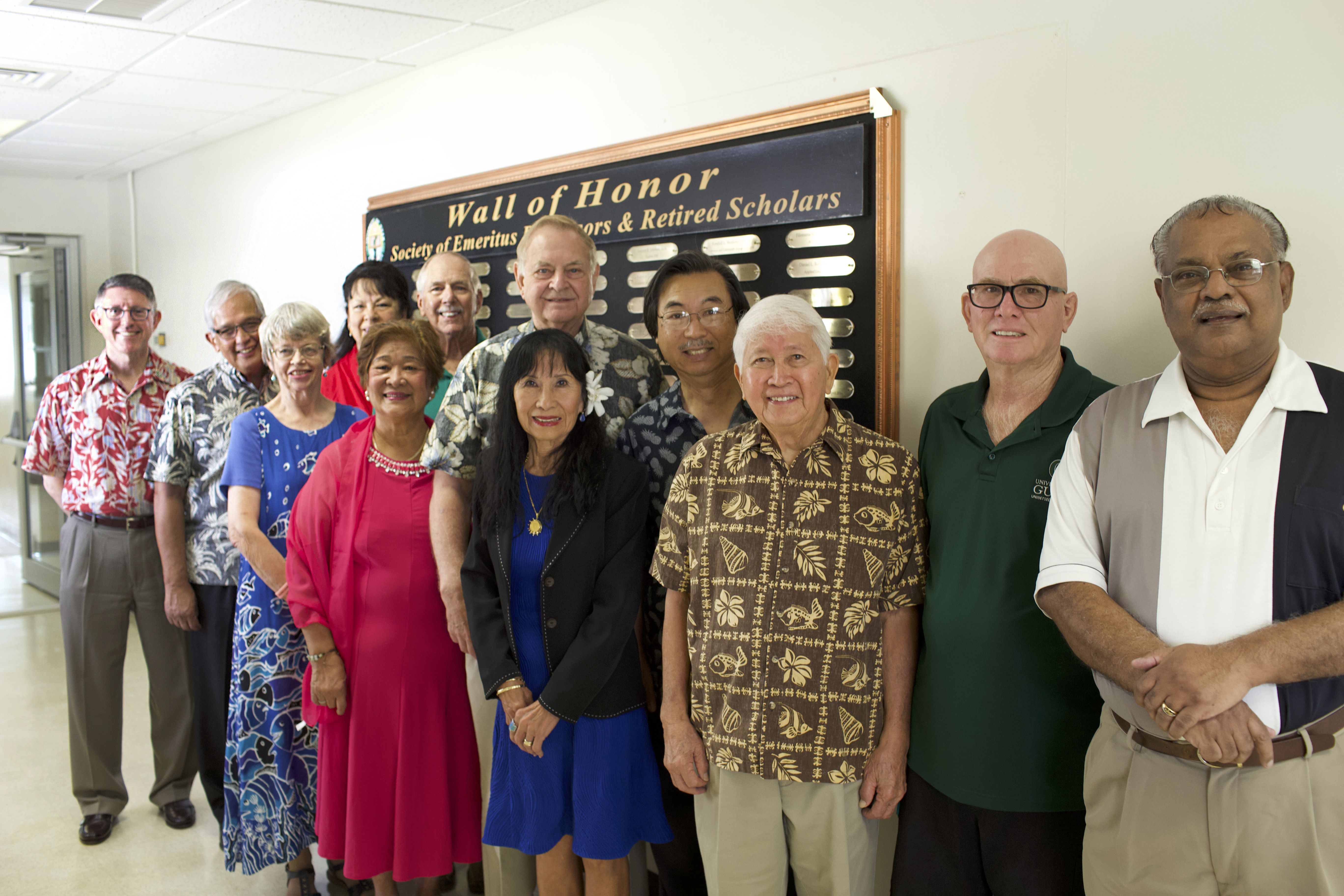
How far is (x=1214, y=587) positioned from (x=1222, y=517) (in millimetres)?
116

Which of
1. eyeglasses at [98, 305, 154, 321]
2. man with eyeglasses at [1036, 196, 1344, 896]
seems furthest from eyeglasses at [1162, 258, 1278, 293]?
eyeglasses at [98, 305, 154, 321]

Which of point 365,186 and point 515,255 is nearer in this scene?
point 515,255

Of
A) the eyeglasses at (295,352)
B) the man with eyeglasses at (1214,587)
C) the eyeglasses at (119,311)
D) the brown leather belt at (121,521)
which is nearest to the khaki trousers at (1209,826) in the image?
the man with eyeglasses at (1214,587)

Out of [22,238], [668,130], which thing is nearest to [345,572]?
[668,130]

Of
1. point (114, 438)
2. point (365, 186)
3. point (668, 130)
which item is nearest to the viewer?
point (668, 130)

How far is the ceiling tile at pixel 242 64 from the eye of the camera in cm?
381

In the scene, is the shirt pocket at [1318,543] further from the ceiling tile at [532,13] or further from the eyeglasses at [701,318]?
the ceiling tile at [532,13]

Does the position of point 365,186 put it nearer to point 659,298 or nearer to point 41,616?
point 659,298

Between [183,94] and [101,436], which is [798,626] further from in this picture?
[183,94]

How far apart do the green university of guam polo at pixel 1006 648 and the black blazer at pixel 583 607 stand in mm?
700

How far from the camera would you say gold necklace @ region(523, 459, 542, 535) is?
2.23 meters

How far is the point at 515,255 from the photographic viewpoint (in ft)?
11.9

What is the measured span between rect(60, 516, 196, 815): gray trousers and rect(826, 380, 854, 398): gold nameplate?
8.32ft

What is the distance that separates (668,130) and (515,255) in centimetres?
87
